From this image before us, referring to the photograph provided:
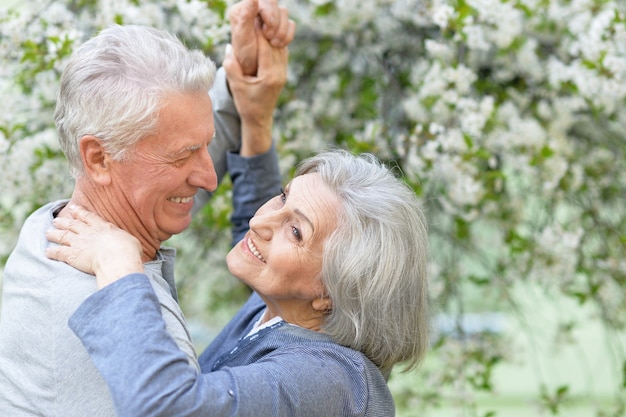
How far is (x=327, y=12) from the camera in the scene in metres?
2.82

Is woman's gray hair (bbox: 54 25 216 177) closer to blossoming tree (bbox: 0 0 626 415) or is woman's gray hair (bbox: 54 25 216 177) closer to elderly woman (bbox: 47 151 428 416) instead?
elderly woman (bbox: 47 151 428 416)

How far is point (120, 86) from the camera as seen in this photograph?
153 centimetres

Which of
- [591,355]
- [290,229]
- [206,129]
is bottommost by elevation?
[591,355]

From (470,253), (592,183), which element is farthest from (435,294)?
(592,183)

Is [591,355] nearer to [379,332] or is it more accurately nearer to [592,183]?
[592,183]

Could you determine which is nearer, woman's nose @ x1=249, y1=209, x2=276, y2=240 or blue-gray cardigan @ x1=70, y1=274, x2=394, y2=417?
blue-gray cardigan @ x1=70, y1=274, x2=394, y2=417

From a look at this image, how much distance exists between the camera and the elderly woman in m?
1.41

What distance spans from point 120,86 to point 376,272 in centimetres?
57

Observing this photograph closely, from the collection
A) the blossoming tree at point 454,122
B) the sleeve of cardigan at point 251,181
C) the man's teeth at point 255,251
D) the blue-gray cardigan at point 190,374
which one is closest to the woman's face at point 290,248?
the man's teeth at point 255,251

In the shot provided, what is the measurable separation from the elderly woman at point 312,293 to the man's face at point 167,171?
0.08 m

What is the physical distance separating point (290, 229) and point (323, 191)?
101mm

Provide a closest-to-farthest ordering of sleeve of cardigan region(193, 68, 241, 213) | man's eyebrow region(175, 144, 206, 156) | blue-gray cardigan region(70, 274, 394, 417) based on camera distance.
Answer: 1. blue-gray cardigan region(70, 274, 394, 417)
2. man's eyebrow region(175, 144, 206, 156)
3. sleeve of cardigan region(193, 68, 241, 213)

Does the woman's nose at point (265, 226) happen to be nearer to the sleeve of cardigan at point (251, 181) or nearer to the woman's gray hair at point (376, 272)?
the woman's gray hair at point (376, 272)

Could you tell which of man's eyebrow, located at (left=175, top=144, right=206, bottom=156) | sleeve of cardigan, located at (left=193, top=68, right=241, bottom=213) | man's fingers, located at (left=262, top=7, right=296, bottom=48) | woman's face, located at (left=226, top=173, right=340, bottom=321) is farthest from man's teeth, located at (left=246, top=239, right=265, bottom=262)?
man's fingers, located at (left=262, top=7, right=296, bottom=48)
